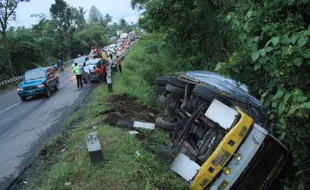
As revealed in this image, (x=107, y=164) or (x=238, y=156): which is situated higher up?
(x=238, y=156)

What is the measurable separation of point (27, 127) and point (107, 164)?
5.77 m

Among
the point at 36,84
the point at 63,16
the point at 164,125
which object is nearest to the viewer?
the point at 164,125

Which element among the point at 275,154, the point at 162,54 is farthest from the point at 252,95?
the point at 162,54

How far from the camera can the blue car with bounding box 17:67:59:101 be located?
16562 millimetres

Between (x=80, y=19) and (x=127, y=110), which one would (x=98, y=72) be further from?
(x=80, y=19)

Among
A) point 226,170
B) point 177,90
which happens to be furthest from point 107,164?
point 177,90

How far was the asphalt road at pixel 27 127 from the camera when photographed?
7432 mm

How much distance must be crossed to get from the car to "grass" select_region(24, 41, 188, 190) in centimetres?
51

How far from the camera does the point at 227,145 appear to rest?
536 centimetres

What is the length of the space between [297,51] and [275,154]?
6.75 feet

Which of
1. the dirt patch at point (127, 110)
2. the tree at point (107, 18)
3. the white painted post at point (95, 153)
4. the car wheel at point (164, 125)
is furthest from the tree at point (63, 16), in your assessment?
the tree at point (107, 18)

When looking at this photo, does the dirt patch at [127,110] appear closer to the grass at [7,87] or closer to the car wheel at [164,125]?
the car wheel at [164,125]

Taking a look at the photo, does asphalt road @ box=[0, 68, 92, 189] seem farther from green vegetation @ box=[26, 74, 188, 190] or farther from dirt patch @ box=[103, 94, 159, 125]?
dirt patch @ box=[103, 94, 159, 125]

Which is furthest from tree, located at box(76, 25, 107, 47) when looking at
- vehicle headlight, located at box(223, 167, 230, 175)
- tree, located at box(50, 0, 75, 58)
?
vehicle headlight, located at box(223, 167, 230, 175)
